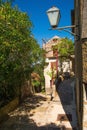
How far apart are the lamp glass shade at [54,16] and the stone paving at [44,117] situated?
748cm

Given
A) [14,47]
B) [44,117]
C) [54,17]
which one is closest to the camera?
[54,17]

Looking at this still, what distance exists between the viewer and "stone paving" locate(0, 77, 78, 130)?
13117 millimetres

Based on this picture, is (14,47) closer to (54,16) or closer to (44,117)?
(54,16)

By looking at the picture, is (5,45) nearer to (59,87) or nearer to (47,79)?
(59,87)

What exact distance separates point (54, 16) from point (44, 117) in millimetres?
9412

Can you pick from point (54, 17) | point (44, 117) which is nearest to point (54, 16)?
point (54, 17)

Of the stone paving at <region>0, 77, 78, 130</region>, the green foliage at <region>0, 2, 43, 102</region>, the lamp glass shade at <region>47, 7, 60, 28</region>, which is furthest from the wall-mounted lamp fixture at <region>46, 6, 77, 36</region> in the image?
the stone paving at <region>0, 77, 78, 130</region>

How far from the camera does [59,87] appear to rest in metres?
26.0

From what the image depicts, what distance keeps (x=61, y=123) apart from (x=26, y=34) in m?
6.31

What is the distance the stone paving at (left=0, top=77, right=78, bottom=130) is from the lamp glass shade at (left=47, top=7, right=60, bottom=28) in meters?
7.48

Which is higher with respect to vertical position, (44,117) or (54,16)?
(54,16)

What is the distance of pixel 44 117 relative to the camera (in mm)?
14859

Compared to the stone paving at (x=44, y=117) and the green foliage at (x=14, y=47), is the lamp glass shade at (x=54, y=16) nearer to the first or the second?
the green foliage at (x=14, y=47)

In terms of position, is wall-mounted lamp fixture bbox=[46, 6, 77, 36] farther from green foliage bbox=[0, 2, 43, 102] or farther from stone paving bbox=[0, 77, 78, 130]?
stone paving bbox=[0, 77, 78, 130]
